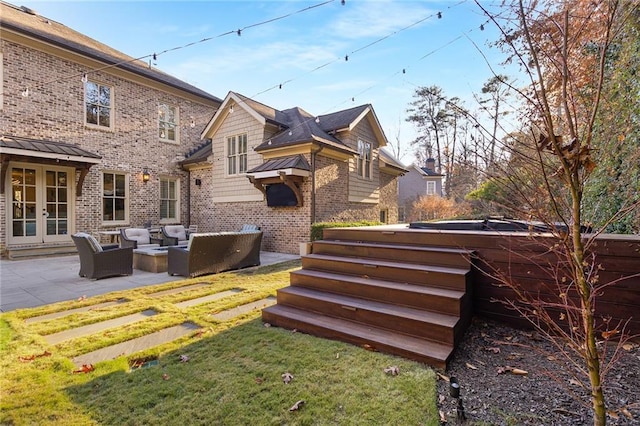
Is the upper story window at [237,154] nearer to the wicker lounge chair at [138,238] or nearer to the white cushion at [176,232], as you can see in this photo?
the white cushion at [176,232]

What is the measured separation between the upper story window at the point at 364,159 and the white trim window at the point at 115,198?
28.0ft

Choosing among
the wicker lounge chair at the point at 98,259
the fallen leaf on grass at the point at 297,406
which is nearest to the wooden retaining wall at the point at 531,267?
the fallen leaf on grass at the point at 297,406

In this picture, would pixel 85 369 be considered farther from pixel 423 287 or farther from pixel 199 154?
pixel 199 154

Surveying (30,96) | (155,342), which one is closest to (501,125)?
(155,342)

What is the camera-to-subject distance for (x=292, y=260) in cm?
838

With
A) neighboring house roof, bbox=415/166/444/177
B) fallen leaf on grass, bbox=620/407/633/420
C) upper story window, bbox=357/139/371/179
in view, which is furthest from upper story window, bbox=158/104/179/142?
neighboring house roof, bbox=415/166/444/177

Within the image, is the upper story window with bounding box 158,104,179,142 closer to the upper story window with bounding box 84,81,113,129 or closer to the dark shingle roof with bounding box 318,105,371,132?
the upper story window with bounding box 84,81,113,129

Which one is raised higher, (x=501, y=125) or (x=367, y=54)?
(x=367, y=54)

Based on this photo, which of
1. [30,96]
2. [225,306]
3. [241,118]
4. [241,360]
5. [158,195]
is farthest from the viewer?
[158,195]

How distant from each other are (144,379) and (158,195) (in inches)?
430

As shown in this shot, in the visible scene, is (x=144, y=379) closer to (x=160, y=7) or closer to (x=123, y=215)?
(x=160, y=7)

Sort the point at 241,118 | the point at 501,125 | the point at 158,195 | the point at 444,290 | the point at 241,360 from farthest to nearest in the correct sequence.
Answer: the point at 158,195 < the point at 241,118 < the point at 444,290 < the point at 241,360 < the point at 501,125

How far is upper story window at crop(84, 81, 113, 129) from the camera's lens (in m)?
10.2

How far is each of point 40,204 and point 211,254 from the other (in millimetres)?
6831
